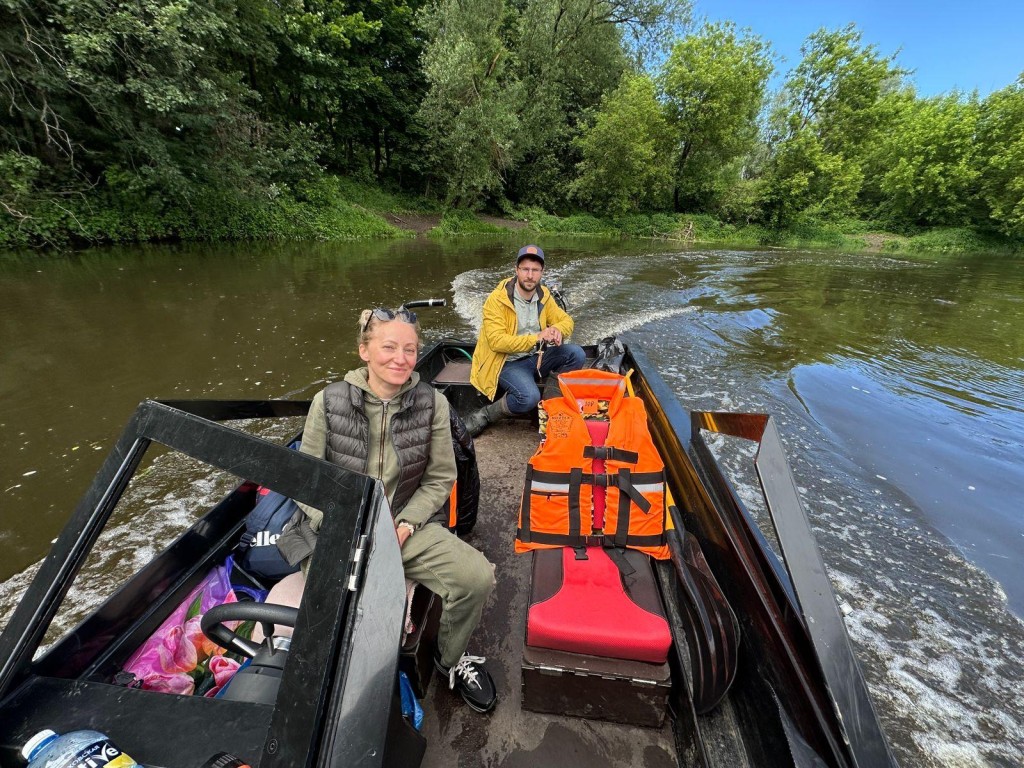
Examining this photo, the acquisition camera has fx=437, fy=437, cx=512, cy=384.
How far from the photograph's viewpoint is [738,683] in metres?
1.61

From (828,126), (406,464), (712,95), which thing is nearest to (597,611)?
(406,464)

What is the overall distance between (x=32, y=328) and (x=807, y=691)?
345 inches

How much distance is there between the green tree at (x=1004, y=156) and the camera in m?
26.7

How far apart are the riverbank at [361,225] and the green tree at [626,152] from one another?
1.59 m

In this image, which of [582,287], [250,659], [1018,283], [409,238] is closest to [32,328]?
[250,659]

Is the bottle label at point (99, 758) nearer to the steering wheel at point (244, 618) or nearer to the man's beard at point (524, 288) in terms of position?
the steering wheel at point (244, 618)

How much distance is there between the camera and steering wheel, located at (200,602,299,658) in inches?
44.2

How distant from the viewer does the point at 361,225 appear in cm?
1783

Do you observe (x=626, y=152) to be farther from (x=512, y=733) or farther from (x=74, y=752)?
(x=74, y=752)

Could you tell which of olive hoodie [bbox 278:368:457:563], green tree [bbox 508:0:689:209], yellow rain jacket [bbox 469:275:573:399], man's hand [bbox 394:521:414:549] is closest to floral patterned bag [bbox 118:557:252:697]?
olive hoodie [bbox 278:368:457:563]

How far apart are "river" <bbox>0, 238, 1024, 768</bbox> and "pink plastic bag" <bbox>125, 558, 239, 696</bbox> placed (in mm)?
1542

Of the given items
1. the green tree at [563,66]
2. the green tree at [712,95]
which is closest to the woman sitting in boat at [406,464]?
the green tree at [563,66]

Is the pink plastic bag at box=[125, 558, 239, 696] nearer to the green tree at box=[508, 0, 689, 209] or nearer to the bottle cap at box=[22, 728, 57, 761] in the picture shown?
the bottle cap at box=[22, 728, 57, 761]

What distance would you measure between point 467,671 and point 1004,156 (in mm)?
42542
